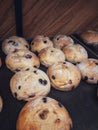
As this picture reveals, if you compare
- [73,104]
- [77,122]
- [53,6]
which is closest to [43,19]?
[53,6]

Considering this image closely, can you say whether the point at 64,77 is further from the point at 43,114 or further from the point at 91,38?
the point at 91,38

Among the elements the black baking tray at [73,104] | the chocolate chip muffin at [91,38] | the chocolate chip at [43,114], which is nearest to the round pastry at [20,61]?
the black baking tray at [73,104]

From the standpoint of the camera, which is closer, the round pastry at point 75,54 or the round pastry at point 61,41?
the round pastry at point 75,54

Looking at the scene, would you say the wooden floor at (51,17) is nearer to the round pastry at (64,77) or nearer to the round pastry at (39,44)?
the round pastry at (39,44)

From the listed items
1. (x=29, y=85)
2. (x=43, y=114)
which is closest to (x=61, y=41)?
(x=29, y=85)

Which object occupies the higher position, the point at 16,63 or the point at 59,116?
the point at 16,63

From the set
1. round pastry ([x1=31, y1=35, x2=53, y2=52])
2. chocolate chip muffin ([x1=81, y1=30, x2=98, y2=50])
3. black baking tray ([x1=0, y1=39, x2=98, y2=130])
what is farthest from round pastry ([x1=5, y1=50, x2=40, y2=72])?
chocolate chip muffin ([x1=81, y1=30, x2=98, y2=50])

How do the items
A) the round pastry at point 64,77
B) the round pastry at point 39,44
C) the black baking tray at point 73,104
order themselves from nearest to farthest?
1. the black baking tray at point 73,104
2. the round pastry at point 64,77
3. the round pastry at point 39,44

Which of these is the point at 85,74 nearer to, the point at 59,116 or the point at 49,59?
the point at 49,59
